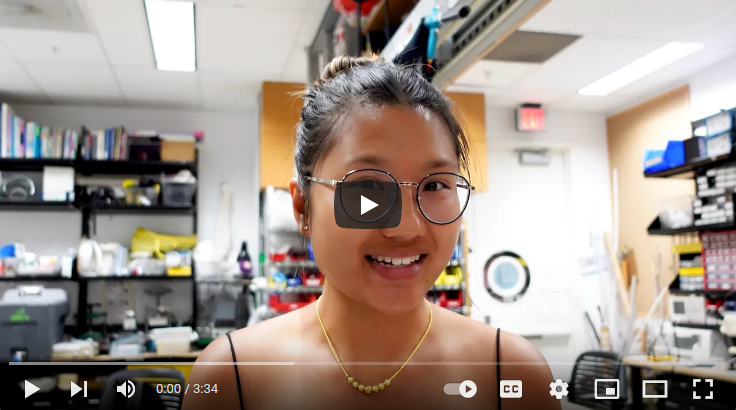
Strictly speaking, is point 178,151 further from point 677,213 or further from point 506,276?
point 677,213

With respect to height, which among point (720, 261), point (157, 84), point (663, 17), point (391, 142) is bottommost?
point (720, 261)

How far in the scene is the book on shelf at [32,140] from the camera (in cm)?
207

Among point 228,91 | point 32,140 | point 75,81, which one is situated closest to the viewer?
point 75,81

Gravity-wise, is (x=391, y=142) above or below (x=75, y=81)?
below

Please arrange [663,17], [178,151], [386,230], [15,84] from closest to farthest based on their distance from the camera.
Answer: [386,230]
[663,17]
[15,84]
[178,151]

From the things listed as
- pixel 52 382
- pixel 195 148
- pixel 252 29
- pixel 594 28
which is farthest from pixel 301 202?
pixel 195 148

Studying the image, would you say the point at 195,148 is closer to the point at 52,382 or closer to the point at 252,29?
the point at 252,29

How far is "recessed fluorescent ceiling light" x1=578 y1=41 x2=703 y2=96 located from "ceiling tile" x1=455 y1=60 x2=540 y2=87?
26 centimetres

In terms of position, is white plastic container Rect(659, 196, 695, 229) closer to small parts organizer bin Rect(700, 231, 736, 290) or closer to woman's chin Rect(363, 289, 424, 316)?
small parts organizer bin Rect(700, 231, 736, 290)

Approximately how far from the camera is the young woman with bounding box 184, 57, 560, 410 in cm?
38

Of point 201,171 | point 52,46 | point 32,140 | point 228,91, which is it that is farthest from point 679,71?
point 201,171

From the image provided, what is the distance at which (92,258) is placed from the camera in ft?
9.07
